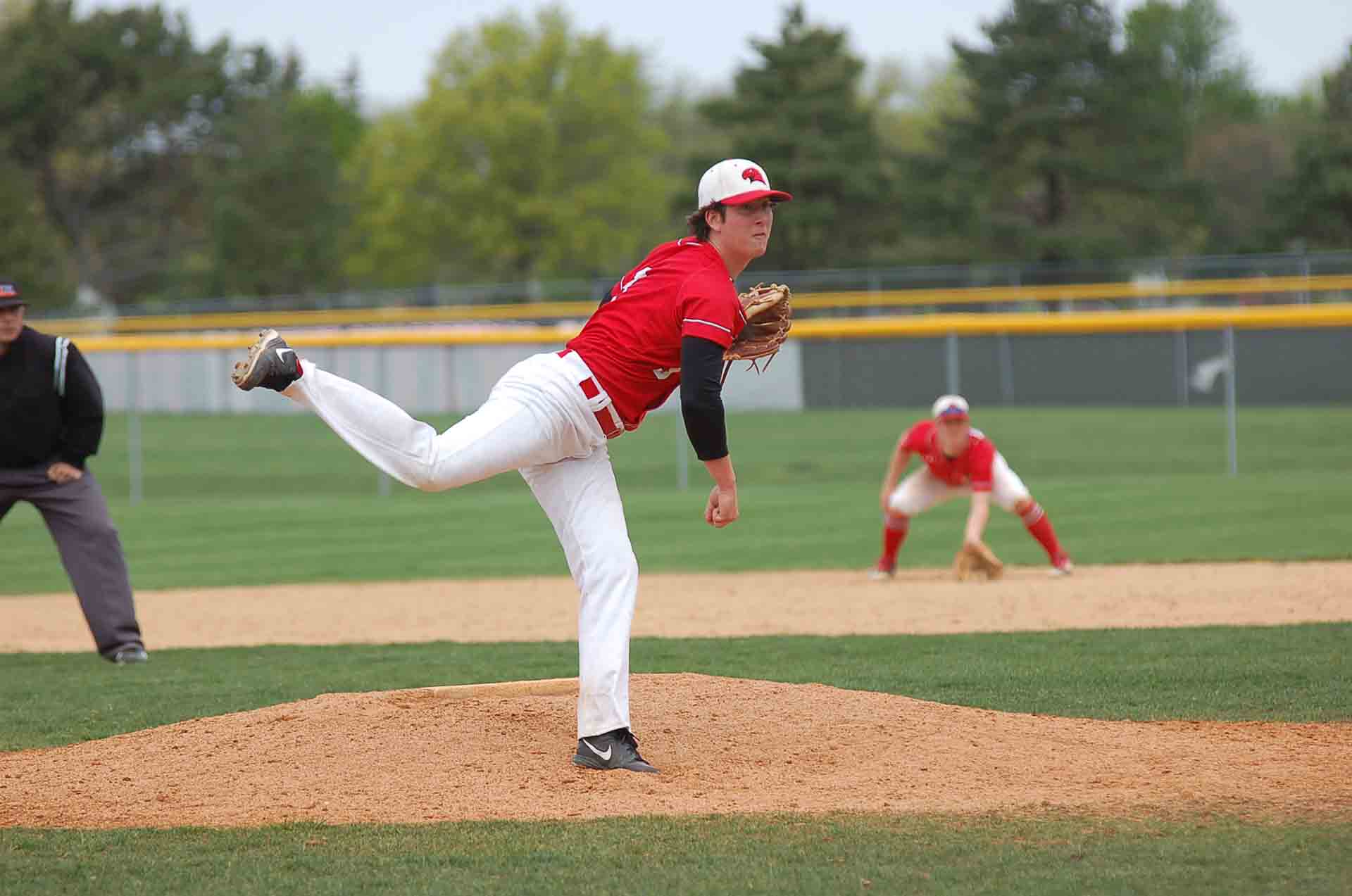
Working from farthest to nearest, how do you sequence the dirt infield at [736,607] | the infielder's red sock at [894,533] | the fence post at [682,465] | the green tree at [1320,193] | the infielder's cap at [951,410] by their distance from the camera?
the green tree at [1320,193]
the fence post at [682,465]
the infielder's red sock at [894,533]
the infielder's cap at [951,410]
the dirt infield at [736,607]

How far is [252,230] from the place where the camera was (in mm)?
46531

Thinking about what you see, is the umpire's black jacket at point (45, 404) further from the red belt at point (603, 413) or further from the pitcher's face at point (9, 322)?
the red belt at point (603, 413)

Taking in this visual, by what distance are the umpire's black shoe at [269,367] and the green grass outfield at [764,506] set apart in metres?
8.02

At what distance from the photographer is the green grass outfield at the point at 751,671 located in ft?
12.9

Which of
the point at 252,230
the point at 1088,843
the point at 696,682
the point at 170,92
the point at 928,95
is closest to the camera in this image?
the point at 1088,843

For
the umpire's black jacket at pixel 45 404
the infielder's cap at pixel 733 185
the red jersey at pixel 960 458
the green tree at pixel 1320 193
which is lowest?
the red jersey at pixel 960 458

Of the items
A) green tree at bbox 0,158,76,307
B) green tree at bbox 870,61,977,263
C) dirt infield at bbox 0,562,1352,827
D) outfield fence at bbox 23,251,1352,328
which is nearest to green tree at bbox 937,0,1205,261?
green tree at bbox 870,61,977,263

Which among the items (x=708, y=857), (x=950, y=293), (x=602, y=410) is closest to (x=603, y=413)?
(x=602, y=410)

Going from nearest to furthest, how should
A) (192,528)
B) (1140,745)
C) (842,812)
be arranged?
(842,812) < (1140,745) < (192,528)

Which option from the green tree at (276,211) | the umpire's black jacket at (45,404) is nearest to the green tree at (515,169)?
the green tree at (276,211)

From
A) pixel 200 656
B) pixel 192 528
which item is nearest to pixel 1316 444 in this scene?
pixel 192 528

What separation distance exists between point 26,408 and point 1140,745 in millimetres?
5691

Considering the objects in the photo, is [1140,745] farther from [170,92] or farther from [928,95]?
[928,95]

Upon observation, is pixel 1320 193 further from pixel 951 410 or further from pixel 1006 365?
pixel 951 410
